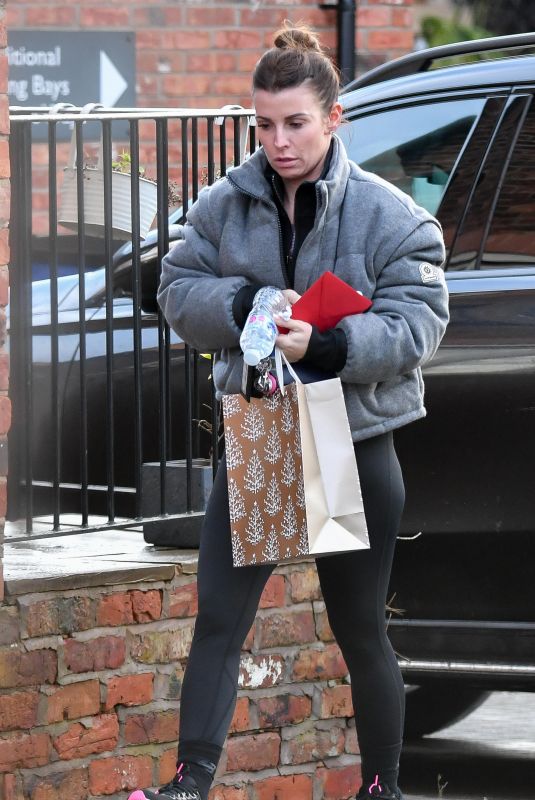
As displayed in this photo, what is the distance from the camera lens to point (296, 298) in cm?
332

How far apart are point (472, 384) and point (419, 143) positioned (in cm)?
71

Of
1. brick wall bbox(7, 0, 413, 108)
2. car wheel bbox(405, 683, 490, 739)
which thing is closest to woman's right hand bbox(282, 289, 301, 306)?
car wheel bbox(405, 683, 490, 739)

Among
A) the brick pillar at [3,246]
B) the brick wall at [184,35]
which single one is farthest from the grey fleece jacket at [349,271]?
the brick wall at [184,35]

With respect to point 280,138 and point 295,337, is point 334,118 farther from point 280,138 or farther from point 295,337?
point 295,337

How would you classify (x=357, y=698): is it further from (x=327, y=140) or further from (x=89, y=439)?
(x=89, y=439)

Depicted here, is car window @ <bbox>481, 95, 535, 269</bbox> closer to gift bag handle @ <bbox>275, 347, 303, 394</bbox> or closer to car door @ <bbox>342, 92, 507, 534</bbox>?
car door @ <bbox>342, 92, 507, 534</bbox>

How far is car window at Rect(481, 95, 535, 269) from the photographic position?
445cm

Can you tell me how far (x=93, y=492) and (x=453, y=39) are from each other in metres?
16.7

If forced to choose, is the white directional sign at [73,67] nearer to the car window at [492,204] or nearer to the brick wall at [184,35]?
the brick wall at [184,35]

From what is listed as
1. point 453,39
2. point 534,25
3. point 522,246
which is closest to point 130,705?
point 522,246

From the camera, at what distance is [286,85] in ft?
11.0

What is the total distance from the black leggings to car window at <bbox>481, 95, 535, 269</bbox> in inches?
43.9

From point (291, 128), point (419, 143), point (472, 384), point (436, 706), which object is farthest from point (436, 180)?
point (436, 706)

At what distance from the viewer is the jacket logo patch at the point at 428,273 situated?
338 centimetres
